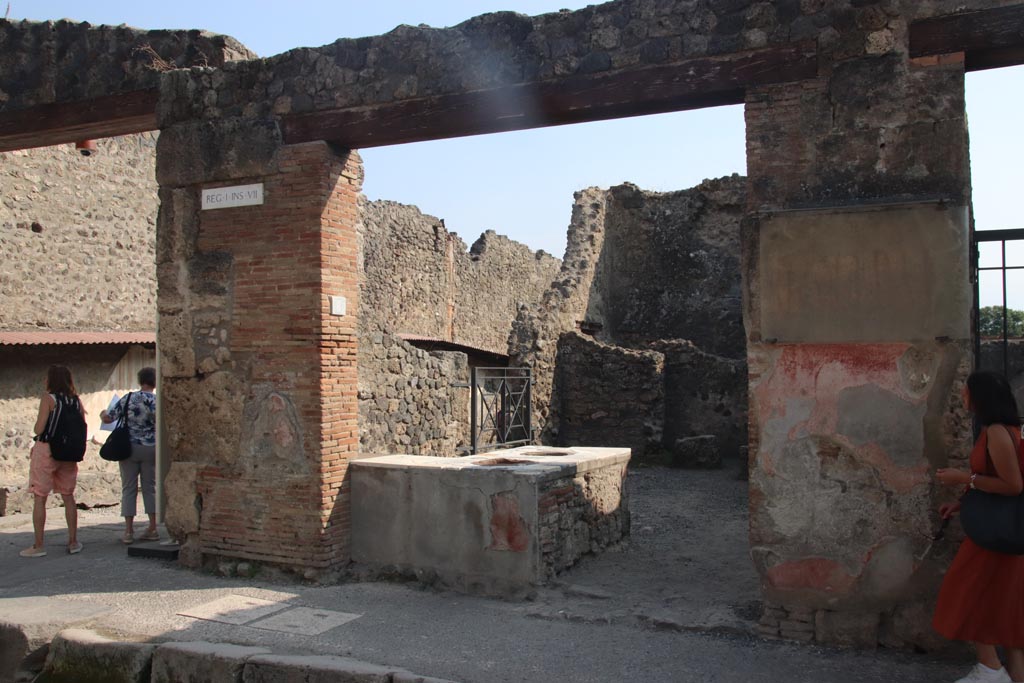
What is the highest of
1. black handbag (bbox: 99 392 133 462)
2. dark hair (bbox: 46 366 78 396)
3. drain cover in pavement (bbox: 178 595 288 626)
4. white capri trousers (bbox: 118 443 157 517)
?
dark hair (bbox: 46 366 78 396)

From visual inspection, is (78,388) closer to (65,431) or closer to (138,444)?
(138,444)

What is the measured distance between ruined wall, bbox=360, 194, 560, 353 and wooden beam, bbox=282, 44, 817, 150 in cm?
984

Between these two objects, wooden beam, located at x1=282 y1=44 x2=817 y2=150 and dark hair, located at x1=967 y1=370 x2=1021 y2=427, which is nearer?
dark hair, located at x1=967 y1=370 x2=1021 y2=427

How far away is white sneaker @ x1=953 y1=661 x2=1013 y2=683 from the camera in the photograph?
155 inches

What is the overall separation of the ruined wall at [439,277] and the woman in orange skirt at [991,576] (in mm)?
12914

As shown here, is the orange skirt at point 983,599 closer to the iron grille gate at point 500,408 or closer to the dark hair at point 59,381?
the dark hair at point 59,381

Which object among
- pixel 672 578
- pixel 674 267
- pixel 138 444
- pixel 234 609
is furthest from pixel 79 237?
pixel 674 267

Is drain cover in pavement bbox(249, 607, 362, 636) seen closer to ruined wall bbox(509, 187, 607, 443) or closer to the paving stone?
the paving stone

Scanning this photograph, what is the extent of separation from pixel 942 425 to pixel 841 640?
1.28m

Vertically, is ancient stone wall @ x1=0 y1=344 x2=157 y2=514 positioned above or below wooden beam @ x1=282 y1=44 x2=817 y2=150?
below

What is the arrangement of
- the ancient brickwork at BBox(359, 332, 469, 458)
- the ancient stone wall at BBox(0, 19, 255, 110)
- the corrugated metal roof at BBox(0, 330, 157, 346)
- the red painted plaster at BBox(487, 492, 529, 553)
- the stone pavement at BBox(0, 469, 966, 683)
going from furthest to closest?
the corrugated metal roof at BBox(0, 330, 157, 346) → the ancient brickwork at BBox(359, 332, 469, 458) → the ancient stone wall at BBox(0, 19, 255, 110) → the red painted plaster at BBox(487, 492, 529, 553) → the stone pavement at BBox(0, 469, 966, 683)

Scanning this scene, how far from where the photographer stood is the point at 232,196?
6.63 meters

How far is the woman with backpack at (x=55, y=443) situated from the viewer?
23.1 feet

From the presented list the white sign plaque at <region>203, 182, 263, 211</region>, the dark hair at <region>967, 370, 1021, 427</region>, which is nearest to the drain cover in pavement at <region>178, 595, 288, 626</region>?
the white sign plaque at <region>203, 182, 263, 211</region>
